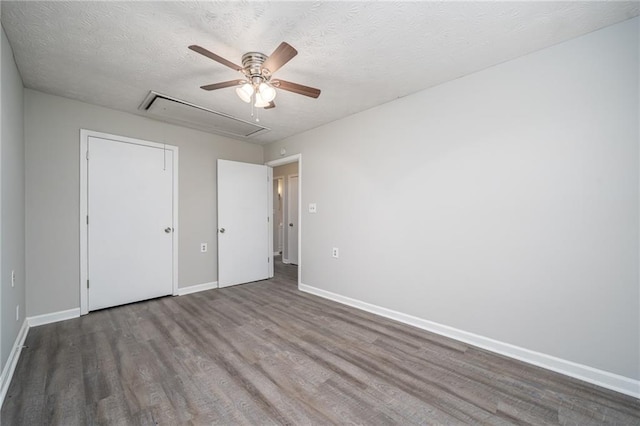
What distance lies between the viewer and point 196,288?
3.79 m

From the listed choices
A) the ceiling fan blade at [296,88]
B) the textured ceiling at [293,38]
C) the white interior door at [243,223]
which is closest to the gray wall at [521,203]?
the textured ceiling at [293,38]

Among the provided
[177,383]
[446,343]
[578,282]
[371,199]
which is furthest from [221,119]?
[578,282]

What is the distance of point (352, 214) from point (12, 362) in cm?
321

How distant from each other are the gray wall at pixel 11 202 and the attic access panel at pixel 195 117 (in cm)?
98

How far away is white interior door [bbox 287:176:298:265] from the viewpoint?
5.94 meters

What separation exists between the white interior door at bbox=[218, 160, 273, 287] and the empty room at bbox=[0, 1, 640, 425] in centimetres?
68

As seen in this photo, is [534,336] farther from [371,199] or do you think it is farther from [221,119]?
[221,119]

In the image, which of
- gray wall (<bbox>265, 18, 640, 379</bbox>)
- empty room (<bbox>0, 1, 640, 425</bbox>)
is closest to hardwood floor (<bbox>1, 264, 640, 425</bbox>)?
empty room (<bbox>0, 1, 640, 425</bbox>)

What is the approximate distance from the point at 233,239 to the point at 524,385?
12.2 feet

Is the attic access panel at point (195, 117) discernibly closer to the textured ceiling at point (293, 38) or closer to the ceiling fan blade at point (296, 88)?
the textured ceiling at point (293, 38)

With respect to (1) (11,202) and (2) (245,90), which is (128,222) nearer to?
(1) (11,202)

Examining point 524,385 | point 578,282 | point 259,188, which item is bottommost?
point 524,385

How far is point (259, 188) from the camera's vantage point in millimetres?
4445

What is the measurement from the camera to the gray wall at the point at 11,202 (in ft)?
5.80
